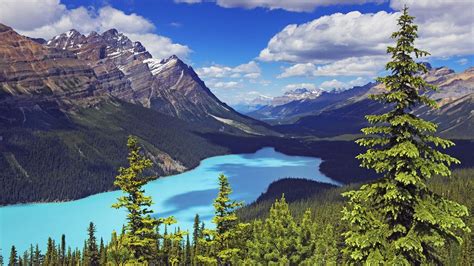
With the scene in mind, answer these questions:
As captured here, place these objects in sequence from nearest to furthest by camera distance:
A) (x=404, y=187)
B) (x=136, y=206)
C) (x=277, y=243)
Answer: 1. (x=404, y=187)
2. (x=136, y=206)
3. (x=277, y=243)

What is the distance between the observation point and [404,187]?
1805 centimetres

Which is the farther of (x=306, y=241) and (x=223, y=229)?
(x=306, y=241)

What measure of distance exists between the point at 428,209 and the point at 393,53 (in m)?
6.74

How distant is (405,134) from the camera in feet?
58.3

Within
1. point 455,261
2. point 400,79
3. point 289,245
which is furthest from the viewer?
point 455,261

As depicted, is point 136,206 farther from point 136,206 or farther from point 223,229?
point 223,229

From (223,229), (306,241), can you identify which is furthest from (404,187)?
(306,241)

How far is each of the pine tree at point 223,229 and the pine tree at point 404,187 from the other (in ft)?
56.4

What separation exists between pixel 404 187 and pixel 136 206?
19098 mm

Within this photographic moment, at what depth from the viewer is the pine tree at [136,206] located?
30.0m

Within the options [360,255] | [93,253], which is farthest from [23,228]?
[360,255]

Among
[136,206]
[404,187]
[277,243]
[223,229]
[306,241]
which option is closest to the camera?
[404,187]

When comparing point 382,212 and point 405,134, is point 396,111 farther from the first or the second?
point 382,212

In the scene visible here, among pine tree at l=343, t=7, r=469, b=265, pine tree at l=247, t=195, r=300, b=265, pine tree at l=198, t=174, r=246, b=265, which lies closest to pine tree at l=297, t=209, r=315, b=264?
pine tree at l=247, t=195, r=300, b=265
